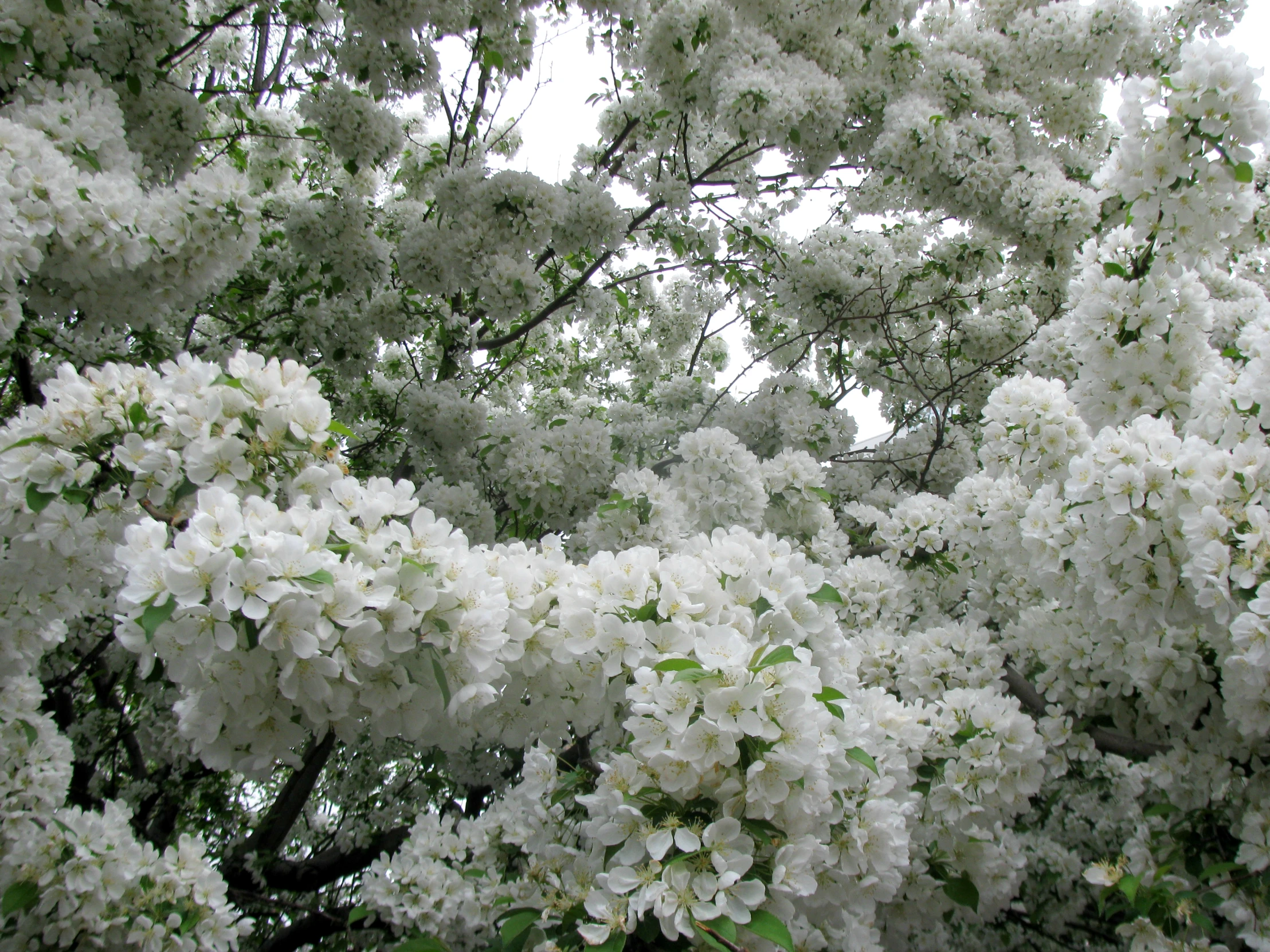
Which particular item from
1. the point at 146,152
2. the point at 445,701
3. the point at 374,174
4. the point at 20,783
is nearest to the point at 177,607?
the point at 445,701

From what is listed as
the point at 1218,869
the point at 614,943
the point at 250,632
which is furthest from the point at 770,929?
the point at 1218,869

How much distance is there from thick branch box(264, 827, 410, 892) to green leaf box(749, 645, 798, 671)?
3601 millimetres

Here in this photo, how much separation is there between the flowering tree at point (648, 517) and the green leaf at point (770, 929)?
0.02m

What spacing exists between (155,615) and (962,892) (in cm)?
255

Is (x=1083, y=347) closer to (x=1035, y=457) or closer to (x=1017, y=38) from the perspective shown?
(x=1035, y=457)

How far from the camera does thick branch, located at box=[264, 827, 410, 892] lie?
449 cm

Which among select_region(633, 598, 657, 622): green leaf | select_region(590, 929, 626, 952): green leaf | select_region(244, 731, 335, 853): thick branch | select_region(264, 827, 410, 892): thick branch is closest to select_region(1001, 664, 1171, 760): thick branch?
select_region(633, 598, 657, 622): green leaf

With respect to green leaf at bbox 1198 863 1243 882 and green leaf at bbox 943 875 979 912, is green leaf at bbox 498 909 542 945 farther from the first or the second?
green leaf at bbox 1198 863 1243 882

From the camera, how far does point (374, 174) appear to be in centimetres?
717

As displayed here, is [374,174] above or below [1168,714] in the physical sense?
above

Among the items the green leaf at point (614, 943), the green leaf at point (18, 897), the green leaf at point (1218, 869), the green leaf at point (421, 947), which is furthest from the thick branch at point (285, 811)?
the green leaf at point (1218, 869)

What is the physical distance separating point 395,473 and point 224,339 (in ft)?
5.47

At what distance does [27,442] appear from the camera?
1.86 m

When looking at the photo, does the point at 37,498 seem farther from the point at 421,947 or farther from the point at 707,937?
the point at 707,937
